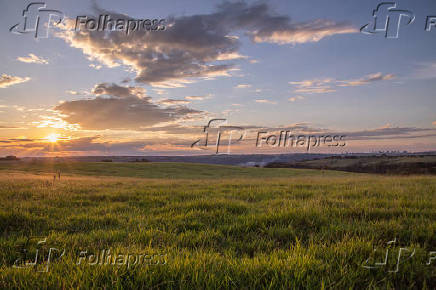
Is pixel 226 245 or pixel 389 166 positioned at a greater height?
pixel 389 166

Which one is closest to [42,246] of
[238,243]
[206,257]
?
[206,257]

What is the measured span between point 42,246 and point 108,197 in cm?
497

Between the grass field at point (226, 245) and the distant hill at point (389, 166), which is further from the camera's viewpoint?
the distant hill at point (389, 166)

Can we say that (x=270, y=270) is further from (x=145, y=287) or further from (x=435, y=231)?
(x=435, y=231)

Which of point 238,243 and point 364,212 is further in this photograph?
point 364,212

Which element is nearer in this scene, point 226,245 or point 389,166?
point 226,245

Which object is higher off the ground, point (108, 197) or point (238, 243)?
point (238, 243)

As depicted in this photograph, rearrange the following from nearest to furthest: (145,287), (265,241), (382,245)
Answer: (145,287)
(382,245)
(265,241)

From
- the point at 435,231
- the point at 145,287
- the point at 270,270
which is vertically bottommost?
the point at 145,287

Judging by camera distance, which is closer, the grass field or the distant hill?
the grass field

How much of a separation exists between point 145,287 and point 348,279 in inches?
85.9

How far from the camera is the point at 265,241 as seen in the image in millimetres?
4047

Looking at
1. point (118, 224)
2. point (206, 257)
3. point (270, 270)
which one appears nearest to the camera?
point (270, 270)

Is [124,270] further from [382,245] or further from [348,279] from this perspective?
[382,245]
